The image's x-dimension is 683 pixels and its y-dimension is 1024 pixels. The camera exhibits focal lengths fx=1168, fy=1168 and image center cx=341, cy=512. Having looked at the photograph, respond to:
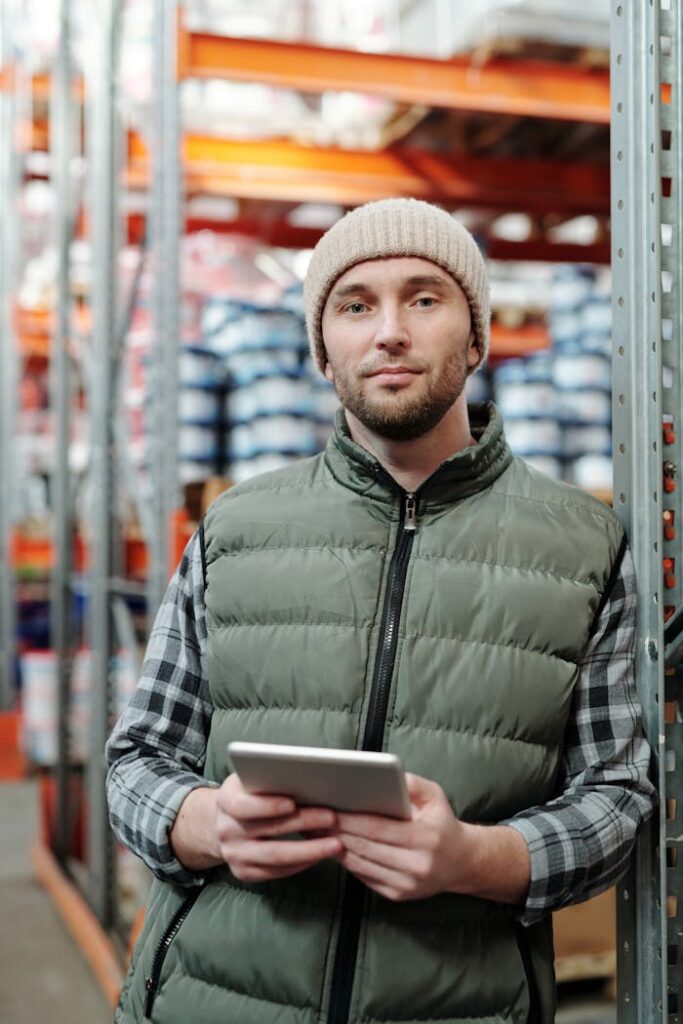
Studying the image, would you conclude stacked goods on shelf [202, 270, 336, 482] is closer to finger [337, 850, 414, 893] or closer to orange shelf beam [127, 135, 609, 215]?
orange shelf beam [127, 135, 609, 215]

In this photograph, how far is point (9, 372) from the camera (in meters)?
8.37

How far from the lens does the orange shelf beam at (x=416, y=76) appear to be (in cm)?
408

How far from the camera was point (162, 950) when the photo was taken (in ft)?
6.15

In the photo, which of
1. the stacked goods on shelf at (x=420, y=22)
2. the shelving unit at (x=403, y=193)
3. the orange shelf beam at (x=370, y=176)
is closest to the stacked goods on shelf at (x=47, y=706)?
the shelving unit at (x=403, y=193)

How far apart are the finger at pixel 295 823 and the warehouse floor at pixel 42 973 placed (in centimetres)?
253

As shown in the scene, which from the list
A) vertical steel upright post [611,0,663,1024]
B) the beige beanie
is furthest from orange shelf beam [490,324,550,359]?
the beige beanie

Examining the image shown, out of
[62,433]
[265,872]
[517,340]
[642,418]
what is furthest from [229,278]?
[265,872]

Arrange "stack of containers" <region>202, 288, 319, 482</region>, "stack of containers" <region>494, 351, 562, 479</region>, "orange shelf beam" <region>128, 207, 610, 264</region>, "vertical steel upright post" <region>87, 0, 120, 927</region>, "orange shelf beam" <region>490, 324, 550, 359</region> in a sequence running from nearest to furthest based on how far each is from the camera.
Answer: "stack of containers" <region>202, 288, 319, 482</region>
"vertical steel upright post" <region>87, 0, 120, 927</region>
"stack of containers" <region>494, 351, 562, 479</region>
"orange shelf beam" <region>128, 207, 610, 264</region>
"orange shelf beam" <region>490, 324, 550, 359</region>

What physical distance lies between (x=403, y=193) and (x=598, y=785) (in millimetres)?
3909

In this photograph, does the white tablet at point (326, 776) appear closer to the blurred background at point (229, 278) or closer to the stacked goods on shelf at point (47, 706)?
the blurred background at point (229, 278)

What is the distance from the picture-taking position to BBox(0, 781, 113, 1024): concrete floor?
427 centimetres

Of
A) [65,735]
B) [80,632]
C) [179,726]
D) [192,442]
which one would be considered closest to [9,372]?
[80,632]

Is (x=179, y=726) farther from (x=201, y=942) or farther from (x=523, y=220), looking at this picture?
(x=523, y=220)

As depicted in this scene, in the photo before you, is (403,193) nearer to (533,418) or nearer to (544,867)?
(533,418)
